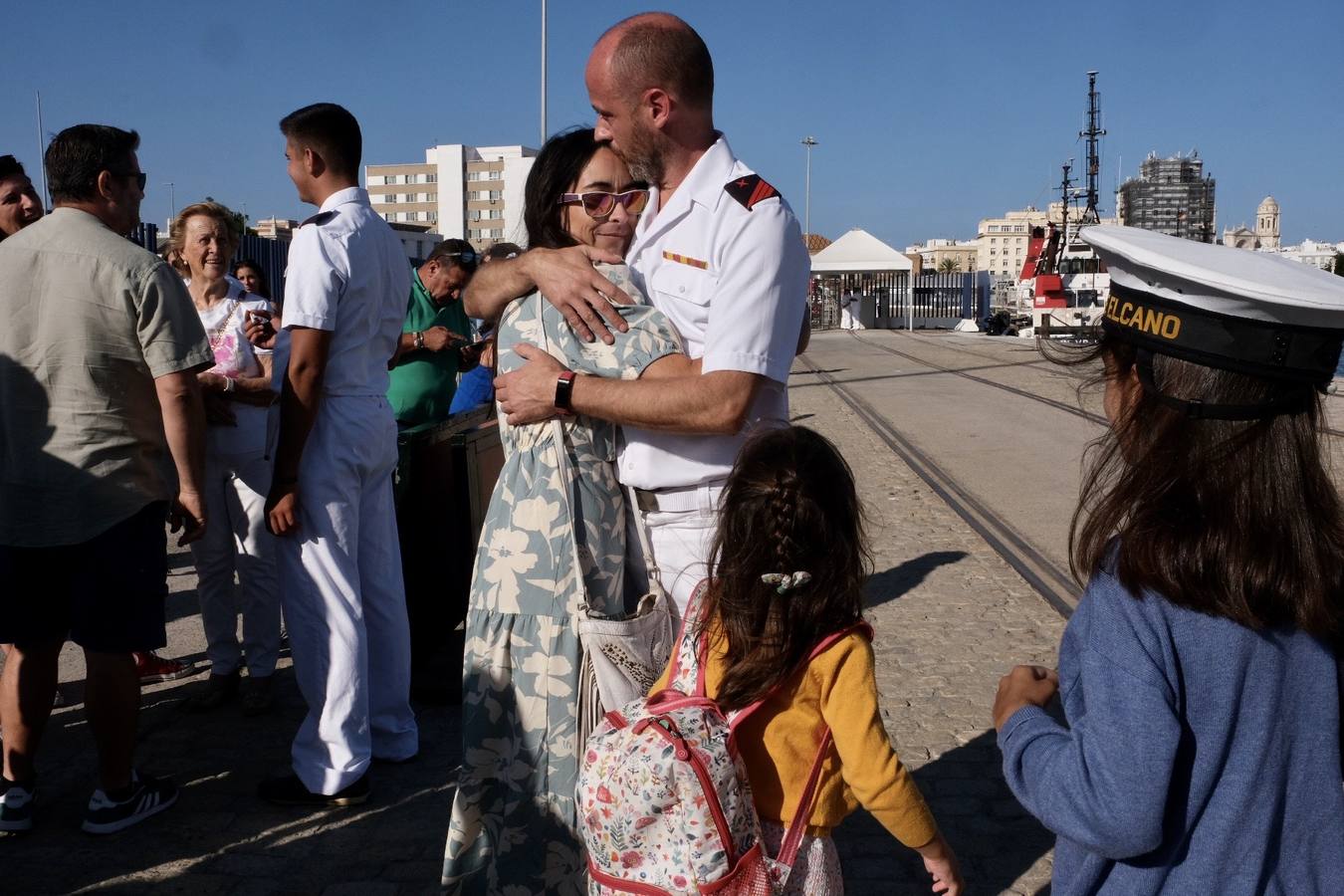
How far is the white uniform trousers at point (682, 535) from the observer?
2.46m

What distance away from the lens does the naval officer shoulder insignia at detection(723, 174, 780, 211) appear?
2379 millimetres

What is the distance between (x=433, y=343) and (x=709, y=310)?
12.1ft

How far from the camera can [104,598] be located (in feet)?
11.8

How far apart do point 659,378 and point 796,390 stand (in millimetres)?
17391

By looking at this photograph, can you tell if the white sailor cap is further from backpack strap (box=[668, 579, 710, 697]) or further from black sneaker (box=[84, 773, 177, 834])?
black sneaker (box=[84, 773, 177, 834])

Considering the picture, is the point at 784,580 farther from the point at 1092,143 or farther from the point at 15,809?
the point at 1092,143

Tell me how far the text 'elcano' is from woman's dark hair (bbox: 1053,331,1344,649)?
0.12ft

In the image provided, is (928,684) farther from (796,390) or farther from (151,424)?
(796,390)

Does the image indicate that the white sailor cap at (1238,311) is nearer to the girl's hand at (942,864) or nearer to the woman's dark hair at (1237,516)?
the woman's dark hair at (1237,516)

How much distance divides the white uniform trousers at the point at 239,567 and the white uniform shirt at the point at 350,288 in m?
1.19

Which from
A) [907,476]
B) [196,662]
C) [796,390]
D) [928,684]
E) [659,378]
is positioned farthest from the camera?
[796,390]

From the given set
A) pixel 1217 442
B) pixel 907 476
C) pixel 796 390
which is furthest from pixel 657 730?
pixel 796 390

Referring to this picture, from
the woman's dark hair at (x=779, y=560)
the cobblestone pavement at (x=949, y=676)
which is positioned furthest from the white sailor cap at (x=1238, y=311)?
the cobblestone pavement at (x=949, y=676)

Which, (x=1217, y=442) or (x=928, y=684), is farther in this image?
(x=928, y=684)
